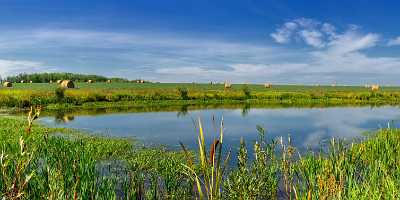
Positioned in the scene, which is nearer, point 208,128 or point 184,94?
point 208,128

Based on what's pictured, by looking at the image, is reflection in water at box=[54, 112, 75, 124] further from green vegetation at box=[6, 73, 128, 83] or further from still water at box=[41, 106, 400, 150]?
green vegetation at box=[6, 73, 128, 83]

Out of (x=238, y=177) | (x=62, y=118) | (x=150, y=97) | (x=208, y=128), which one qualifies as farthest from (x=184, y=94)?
(x=238, y=177)

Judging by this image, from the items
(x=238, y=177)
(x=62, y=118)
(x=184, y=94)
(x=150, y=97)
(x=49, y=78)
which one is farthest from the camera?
(x=49, y=78)

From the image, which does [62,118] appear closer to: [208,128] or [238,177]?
[208,128]

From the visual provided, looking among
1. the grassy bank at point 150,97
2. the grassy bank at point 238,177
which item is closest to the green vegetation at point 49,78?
the grassy bank at point 150,97

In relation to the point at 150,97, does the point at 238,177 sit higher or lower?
higher

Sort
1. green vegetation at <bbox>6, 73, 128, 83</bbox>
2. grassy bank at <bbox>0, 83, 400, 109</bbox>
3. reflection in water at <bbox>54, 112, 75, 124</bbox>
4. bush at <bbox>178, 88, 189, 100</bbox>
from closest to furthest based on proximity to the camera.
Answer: reflection in water at <bbox>54, 112, 75, 124</bbox> → grassy bank at <bbox>0, 83, 400, 109</bbox> → bush at <bbox>178, 88, 189, 100</bbox> → green vegetation at <bbox>6, 73, 128, 83</bbox>

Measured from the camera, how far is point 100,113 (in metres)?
42.5

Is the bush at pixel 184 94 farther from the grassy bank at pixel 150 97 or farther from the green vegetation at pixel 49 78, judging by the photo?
the green vegetation at pixel 49 78

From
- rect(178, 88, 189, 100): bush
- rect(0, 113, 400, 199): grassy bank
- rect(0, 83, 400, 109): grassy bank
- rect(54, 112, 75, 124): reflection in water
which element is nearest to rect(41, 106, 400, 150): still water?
rect(54, 112, 75, 124): reflection in water

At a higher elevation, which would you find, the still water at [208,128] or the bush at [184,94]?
the bush at [184,94]

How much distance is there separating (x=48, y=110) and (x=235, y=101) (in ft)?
97.1

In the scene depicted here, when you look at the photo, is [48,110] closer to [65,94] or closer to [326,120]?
[65,94]

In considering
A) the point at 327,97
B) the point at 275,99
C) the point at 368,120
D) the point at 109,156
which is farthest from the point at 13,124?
the point at 327,97
